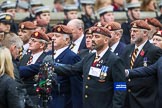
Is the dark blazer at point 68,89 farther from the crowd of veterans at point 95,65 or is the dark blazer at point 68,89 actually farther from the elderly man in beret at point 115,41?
the elderly man in beret at point 115,41

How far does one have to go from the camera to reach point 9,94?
12.0 metres

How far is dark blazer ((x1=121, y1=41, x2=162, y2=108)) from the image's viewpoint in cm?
1503

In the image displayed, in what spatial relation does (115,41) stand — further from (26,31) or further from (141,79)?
(141,79)

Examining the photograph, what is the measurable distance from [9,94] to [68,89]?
3726 mm

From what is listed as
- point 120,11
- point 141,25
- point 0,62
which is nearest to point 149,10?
point 120,11

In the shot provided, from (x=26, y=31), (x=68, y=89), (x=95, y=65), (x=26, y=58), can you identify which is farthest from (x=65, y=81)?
(x=26, y=31)

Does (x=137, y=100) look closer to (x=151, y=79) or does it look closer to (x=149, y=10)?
(x=151, y=79)

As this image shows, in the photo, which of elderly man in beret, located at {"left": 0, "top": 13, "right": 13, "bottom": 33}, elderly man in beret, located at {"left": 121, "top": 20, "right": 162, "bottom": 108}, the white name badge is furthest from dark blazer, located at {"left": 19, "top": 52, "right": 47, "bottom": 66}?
elderly man in beret, located at {"left": 0, "top": 13, "right": 13, "bottom": 33}

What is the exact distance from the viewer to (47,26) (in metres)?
19.5

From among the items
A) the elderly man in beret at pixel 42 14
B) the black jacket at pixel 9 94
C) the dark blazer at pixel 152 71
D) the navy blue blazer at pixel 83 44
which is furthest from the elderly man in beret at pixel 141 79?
the elderly man in beret at pixel 42 14

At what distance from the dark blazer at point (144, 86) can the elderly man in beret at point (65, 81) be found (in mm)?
1056

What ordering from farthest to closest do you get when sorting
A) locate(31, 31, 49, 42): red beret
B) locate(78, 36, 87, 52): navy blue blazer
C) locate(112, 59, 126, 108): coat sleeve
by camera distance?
locate(78, 36, 87, 52): navy blue blazer, locate(31, 31, 49, 42): red beret, locate(112, 59, 126, 108): coat sleeve

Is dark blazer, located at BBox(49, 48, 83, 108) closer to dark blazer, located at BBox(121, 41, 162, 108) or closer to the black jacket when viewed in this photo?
dark blazer, located at BBox(121, 41, 162, 108)

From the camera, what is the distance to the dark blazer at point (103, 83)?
13945 millimetres
